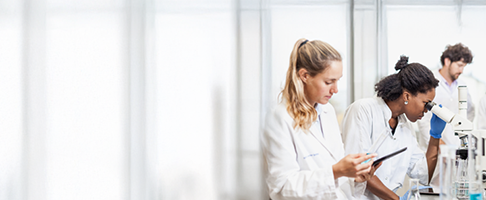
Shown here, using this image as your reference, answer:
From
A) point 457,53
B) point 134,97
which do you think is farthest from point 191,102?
point 457,53

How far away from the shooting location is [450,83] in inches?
67.9

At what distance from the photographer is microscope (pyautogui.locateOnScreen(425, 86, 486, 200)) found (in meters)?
1.13

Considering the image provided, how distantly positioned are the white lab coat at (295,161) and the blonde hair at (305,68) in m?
0.05

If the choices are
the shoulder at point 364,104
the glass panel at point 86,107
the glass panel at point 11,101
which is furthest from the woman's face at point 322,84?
the glass panel at point 11,101

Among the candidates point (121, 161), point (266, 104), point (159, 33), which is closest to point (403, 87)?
point (266, 104)

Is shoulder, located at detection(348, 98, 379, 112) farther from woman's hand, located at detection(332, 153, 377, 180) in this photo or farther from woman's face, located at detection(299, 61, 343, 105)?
woman's hand, located at detection(332, 153, 377, 180)

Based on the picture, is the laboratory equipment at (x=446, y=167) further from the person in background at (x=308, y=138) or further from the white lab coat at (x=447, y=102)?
the white lab coat at (x=447, y=102)

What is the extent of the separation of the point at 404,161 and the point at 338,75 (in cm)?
60

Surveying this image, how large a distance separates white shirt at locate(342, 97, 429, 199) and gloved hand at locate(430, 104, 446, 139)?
98 mm

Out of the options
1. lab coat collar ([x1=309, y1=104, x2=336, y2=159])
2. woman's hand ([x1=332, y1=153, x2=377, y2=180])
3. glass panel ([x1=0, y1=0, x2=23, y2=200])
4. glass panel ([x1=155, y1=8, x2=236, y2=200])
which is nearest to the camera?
glass panel ([x1=0, y1=0, x2=23, y2=200])

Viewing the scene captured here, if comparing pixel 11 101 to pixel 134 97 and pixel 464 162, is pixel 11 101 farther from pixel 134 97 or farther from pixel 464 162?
pixel 464 162

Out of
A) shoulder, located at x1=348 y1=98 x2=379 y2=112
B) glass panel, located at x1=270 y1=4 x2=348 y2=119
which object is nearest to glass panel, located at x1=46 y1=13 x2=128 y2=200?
glass panel, located at x1=270 y1=4 x2=348 y2=119

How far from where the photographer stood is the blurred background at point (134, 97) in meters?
1.00

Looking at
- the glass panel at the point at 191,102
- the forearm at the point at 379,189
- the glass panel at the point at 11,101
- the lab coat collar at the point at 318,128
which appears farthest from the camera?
the forearm at the point at 379,189
